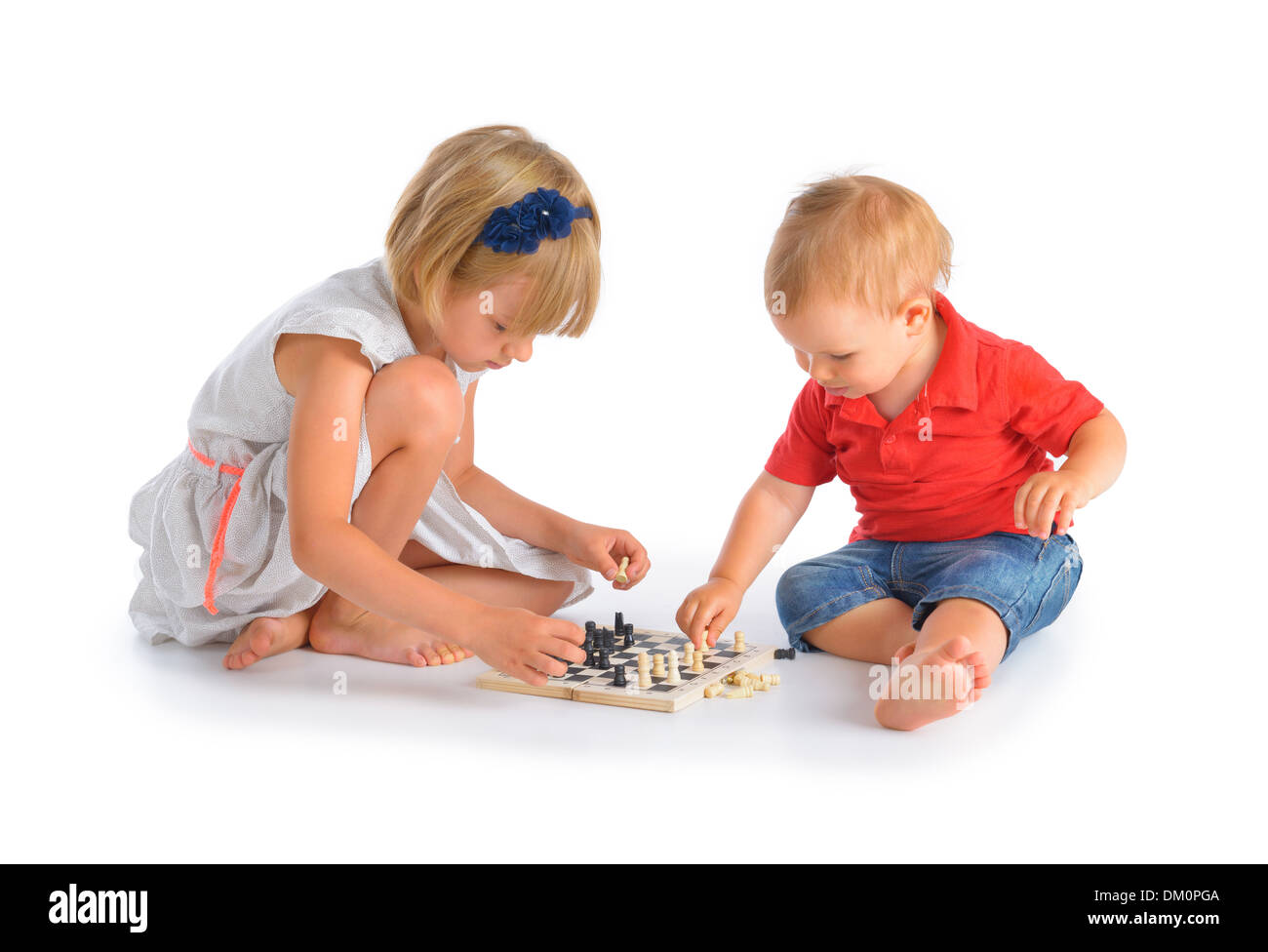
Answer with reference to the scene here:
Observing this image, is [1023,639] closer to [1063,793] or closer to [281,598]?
[1063,793]

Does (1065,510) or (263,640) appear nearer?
(1065,510)

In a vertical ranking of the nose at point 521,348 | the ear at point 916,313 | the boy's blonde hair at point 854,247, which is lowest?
the nose at point 521,348

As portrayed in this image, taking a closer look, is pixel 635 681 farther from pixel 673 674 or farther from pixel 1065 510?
pixel 1065 510

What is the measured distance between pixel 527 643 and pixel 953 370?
972 millimetres

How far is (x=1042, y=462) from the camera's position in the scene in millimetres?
2578

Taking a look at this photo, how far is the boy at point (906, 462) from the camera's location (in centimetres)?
223

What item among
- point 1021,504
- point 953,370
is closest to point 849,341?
point 953,370

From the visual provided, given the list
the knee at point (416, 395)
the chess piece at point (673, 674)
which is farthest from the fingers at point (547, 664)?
the knee at point (416, 395)

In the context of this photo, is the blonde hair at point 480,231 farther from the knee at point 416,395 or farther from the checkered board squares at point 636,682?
the checkered board squares at point 636,682

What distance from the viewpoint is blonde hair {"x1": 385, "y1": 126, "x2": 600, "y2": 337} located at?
2207mm

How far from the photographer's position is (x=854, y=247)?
2.23 m

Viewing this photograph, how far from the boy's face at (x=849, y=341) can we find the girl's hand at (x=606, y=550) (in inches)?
21.4

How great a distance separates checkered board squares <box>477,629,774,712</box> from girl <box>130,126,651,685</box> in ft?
0.55

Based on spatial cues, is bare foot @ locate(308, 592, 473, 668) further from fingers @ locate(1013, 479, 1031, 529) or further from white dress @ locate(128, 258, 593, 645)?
fingers @ locate(1013, 479, 1031, 529)
